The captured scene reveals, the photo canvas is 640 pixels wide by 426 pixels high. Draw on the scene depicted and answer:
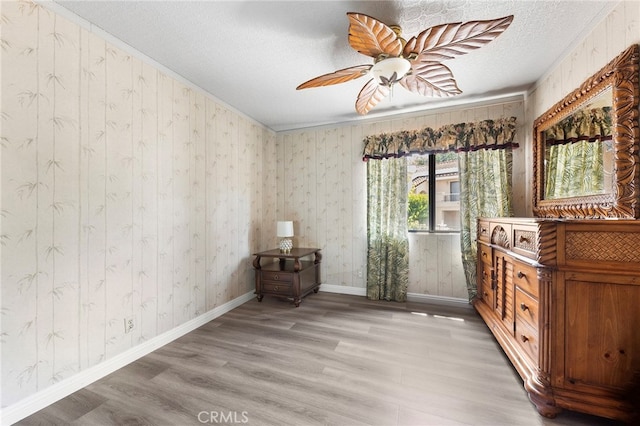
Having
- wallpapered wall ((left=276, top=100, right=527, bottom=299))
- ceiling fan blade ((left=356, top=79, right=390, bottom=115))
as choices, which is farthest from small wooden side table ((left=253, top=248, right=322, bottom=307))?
ceiling fan blade ((left=356, top=79, right=390, bottom=115))

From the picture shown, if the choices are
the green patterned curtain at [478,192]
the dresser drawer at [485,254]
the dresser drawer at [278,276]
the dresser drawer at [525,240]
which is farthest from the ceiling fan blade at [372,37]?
the dresser drawer at [278,276]

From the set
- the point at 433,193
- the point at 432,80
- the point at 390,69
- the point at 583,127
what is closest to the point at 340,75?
the point at 390,69

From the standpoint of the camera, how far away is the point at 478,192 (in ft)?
9.71

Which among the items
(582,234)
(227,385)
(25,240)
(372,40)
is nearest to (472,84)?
(372,40)

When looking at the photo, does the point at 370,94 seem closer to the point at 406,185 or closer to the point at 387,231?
the point at 406,185

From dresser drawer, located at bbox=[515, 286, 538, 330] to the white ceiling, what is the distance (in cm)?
194

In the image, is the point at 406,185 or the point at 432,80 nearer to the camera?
the point at 432,80

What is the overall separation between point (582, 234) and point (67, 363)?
10.8 feet

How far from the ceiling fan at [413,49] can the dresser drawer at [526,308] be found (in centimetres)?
167

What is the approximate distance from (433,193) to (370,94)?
68.6 inches

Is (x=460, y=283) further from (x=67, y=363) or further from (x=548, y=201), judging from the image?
(x=67, y=363)

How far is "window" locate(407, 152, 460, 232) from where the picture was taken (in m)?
3.24

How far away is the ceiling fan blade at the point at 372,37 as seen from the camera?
139cm

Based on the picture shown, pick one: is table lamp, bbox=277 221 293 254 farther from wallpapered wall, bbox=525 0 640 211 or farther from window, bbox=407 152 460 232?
wallpapered wall, bbox=525 0 640 211
